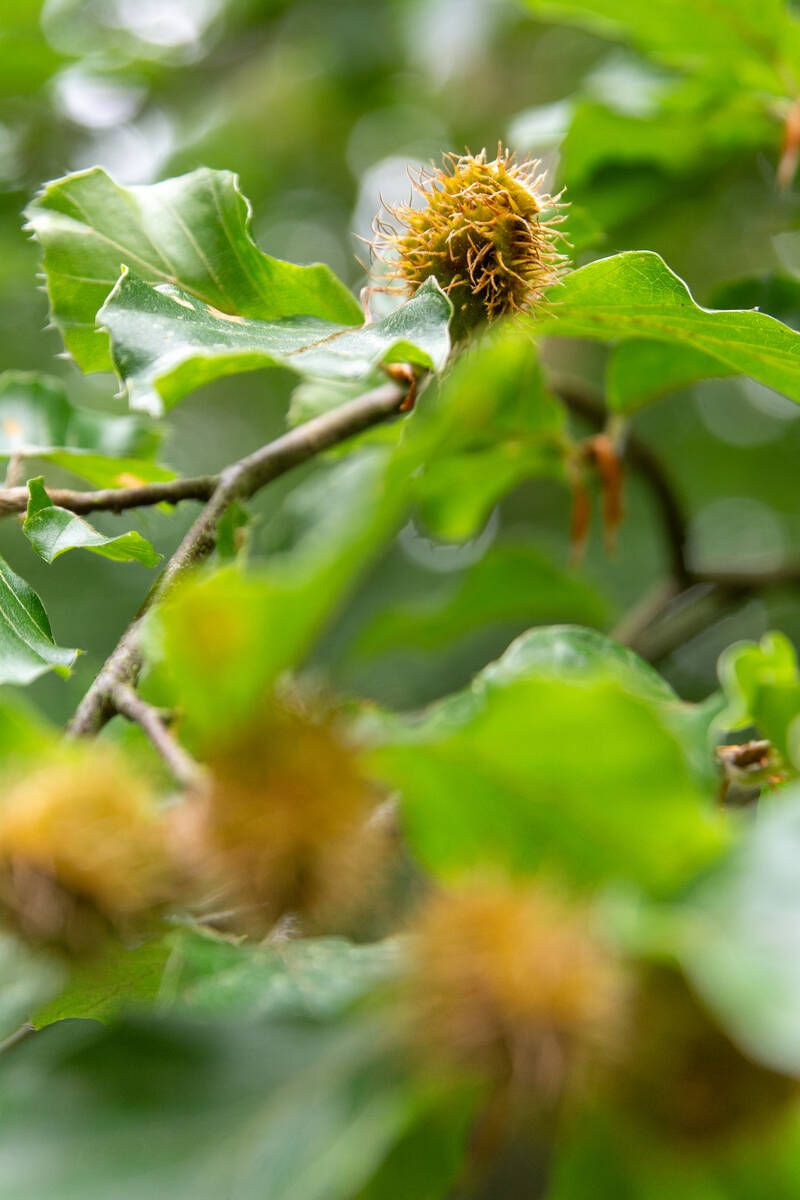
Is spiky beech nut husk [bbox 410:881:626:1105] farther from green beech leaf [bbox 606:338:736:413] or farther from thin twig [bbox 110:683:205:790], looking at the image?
green beech leaf [bbox 606:338:736:413]

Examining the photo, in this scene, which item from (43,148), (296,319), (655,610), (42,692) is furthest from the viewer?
(43,148)

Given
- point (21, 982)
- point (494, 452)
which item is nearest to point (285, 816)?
point (21, 982)

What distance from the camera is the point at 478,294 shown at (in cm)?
101

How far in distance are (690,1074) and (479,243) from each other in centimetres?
74

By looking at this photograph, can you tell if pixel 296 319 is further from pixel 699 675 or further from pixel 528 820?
pixel 699 675

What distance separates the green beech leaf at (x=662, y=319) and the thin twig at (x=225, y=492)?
0.20 metres

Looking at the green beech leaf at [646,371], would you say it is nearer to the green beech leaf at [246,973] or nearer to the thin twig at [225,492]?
the thin twig at [225,492]

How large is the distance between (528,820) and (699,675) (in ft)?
9.11

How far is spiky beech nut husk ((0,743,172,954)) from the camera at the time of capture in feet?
1.86

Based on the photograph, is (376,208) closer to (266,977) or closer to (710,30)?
(710,30)

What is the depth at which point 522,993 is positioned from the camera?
0.52 m

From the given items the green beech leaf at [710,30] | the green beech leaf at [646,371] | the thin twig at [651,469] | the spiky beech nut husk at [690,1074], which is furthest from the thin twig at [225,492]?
the green beech leaf at [710,30]

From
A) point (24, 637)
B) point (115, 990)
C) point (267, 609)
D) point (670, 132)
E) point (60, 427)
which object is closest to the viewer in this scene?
point (267, 609)

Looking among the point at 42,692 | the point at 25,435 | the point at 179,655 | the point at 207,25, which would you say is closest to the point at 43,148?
the point at 207,25
